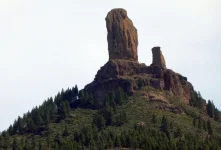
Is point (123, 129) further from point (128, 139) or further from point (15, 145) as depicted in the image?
point (15, 145)

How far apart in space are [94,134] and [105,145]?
1167cm

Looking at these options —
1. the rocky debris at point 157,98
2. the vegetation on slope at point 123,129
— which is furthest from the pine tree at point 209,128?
the rocky debris at point 157,98

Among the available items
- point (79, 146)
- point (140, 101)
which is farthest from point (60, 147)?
point (140, 101)

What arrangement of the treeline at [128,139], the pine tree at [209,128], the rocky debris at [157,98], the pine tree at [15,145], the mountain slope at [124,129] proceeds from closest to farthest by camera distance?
the treeline at [128,139], the mountain slope at [124,129], the pine tree at [15,145], the pine tree at [209,128], the rocky debris at [157,98]

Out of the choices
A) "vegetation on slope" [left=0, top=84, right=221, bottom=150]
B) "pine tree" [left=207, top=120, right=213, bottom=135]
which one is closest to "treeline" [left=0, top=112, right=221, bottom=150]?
"vegetation on slope" [left=0, top=84, right=221, bottom=150]

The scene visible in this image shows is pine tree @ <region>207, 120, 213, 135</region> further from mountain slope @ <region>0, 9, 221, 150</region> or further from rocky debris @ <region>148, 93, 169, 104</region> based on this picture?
rocky debris @ <region>148, 93, 169, 104</region>

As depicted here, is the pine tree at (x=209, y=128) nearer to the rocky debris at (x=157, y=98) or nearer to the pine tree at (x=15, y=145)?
the rocky debris at (x=157, y=98)

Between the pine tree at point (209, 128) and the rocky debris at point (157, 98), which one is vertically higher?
the rocky debris at point (157, 98)

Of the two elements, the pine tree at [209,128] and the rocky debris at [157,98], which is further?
the rocky debris at [157,98]

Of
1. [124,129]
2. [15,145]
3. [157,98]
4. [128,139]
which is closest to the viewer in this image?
[128,139]

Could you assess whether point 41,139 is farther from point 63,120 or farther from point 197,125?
point 197,125

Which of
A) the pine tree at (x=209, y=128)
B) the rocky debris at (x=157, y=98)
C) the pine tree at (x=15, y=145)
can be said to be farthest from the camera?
the rocky debris at (x=157, y=98)

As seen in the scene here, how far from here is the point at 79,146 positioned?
166 metres

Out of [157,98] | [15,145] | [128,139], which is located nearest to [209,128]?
[157,98]
